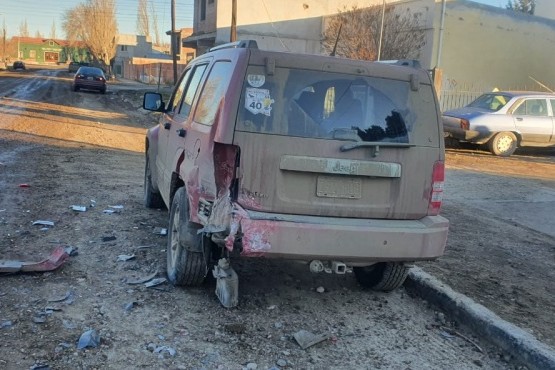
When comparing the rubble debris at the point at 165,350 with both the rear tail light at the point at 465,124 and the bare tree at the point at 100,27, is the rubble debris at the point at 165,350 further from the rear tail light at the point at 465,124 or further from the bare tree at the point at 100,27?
the bare tree at the point at 100,27

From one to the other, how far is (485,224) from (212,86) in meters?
4.98

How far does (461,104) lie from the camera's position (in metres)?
23.3

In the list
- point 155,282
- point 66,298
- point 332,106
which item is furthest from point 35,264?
point 332,106

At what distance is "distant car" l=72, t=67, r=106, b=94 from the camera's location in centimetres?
3225

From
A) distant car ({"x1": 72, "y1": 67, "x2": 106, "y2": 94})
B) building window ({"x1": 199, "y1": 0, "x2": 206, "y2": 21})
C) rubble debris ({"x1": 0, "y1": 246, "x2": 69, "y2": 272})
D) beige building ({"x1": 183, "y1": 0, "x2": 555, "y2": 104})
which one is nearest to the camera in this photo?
rubble debris ({"x1": 0, "y1": 246, "x2": 69, "y2": 272})

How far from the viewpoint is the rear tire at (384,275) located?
491 centimetres

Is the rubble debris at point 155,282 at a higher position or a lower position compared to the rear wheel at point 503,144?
lower

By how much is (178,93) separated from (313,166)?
2.81 metres

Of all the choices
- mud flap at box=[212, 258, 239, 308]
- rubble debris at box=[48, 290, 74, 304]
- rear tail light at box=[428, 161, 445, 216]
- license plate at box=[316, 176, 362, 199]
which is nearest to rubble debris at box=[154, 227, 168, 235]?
rubble debris at box=[48, 290, 74, 304]

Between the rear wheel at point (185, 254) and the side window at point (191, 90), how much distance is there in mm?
930

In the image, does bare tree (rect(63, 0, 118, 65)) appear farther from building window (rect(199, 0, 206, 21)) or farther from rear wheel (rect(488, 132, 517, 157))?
rear wheel (rect(488, 132, 517, 157))

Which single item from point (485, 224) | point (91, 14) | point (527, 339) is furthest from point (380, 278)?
point (91, 14)

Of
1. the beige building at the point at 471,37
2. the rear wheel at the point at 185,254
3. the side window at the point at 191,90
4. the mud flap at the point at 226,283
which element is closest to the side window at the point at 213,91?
the side window at the point at 191,90

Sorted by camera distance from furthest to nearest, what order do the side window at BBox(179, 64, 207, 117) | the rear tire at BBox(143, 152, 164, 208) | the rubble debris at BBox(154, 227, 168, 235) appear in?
the rear tire at BBox(143, 152, 164, 208) → the rubble debris at BBox(154, 227, 168, 235) → the side window at BBox(179, 64, 207, 117)
